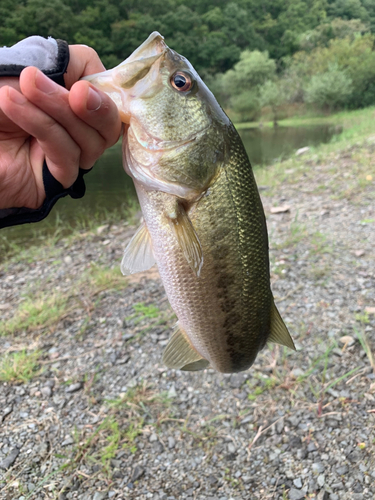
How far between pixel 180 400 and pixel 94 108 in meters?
2.47

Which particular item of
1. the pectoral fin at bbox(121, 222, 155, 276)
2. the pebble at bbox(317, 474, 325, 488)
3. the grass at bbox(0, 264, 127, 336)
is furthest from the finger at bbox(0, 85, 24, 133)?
the pebble at bbox(317, 474, 325, 488)

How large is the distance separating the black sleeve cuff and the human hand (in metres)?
0.04

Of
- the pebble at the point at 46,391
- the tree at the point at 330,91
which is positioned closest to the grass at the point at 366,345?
the pebble at the point at 46,391

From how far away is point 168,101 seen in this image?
58.5 inches

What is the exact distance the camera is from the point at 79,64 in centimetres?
162

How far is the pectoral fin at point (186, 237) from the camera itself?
4.84 ft

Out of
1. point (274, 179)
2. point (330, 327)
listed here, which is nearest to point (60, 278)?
point (330, 327)

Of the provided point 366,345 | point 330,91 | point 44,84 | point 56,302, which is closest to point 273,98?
point 330,91

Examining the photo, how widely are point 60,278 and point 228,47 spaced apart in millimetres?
76500

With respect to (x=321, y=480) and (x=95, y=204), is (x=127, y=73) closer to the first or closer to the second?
(x=321, y=480)

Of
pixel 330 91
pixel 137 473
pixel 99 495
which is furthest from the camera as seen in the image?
pixel 330 91

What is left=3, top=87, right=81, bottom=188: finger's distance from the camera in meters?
1.20

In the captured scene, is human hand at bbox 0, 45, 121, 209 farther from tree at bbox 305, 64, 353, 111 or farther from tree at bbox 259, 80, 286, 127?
tree at bbox 259, 80, 286, 127

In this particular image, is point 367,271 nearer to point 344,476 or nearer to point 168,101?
point 344,476
